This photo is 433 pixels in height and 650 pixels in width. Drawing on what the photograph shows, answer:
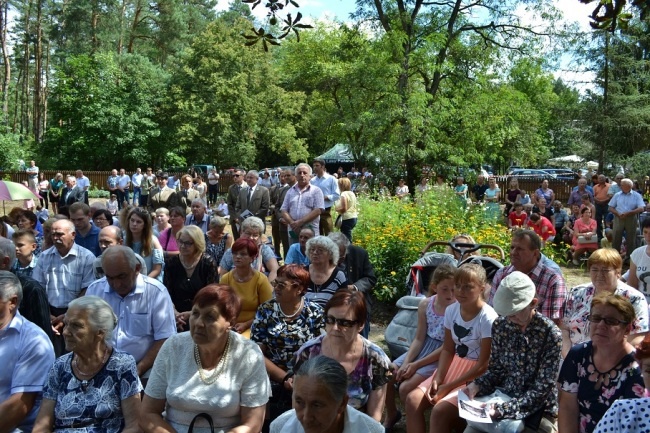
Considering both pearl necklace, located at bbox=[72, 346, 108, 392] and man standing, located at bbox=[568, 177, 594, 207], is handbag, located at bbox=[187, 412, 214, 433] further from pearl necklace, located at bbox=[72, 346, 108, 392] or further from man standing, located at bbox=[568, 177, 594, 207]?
man standing, located at bbox=[568, 177, 594, 207]

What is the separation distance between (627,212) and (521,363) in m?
8.96

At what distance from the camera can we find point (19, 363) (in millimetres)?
3531

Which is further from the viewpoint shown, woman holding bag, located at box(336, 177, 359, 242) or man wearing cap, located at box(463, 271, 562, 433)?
woman holding bag, located at box(336, 177, 359, 242)

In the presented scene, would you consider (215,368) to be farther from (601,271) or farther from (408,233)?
(408,233)

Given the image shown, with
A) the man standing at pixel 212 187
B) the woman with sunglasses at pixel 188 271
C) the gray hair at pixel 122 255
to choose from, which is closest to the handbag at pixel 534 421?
the gray hair at pixel 122 255

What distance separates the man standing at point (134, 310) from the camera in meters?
4.25

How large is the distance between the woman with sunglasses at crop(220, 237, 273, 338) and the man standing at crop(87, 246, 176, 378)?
0.98m

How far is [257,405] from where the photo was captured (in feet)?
11.2

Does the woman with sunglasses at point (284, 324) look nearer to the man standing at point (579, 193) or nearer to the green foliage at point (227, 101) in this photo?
the man standing at point (579, 193)

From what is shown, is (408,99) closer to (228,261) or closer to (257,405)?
(228,261)

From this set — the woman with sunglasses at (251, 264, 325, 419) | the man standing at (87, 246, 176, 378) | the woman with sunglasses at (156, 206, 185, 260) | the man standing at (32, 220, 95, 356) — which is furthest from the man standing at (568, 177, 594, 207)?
the man standing at (87, 246, 176, 378)

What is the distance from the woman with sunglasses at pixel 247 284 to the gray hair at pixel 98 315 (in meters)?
1.77

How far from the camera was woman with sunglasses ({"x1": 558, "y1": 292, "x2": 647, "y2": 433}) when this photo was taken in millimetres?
3334

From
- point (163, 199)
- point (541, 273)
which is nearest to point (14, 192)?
point (163, 199)
